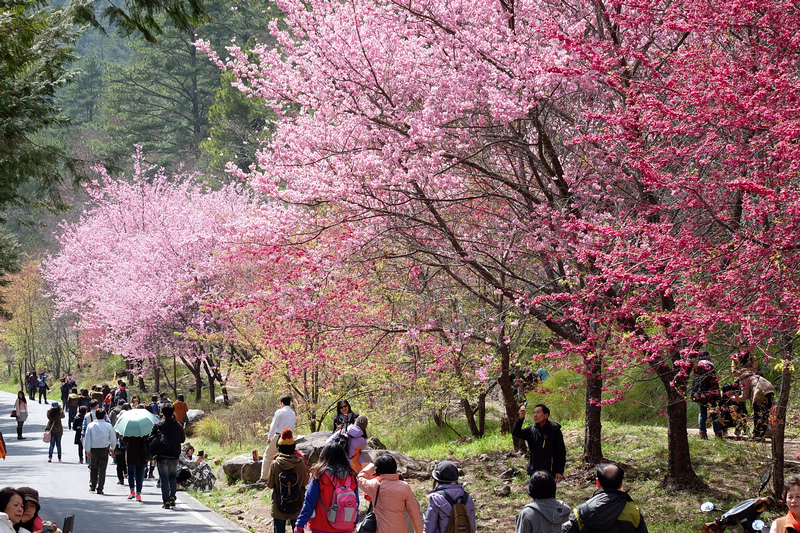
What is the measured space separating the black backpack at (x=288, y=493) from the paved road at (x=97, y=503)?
8.80 feet

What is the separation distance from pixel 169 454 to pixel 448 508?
7.45m

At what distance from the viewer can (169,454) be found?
12.2 meters

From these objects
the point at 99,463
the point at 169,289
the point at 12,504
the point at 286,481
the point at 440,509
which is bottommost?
the point at 99,463

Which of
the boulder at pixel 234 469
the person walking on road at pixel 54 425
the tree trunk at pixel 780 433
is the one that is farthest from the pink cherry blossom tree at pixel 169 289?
the tree trunk at pixel 780 433

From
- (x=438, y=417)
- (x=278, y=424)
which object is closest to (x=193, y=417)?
(x=438, y=417)

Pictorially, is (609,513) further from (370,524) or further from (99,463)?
(99,463)

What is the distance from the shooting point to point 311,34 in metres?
11.6

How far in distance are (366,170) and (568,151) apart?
10.5ft

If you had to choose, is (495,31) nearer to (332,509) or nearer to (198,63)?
(332,509)

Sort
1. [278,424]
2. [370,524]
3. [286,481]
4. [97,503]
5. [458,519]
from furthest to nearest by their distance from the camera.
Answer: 1. [97,503]
2. [278,424]
3. [286,481]
4. [370,524]
5. [458,519]

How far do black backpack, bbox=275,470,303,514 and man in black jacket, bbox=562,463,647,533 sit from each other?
3683 millimetres

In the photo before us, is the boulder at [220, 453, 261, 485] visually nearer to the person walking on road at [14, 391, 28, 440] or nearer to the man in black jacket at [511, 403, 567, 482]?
the man in black jacket at [511, 403, 567, 482]

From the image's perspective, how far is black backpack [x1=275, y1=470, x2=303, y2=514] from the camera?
8.36 m

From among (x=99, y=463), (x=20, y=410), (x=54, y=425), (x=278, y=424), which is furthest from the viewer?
(x=20, y=410)
